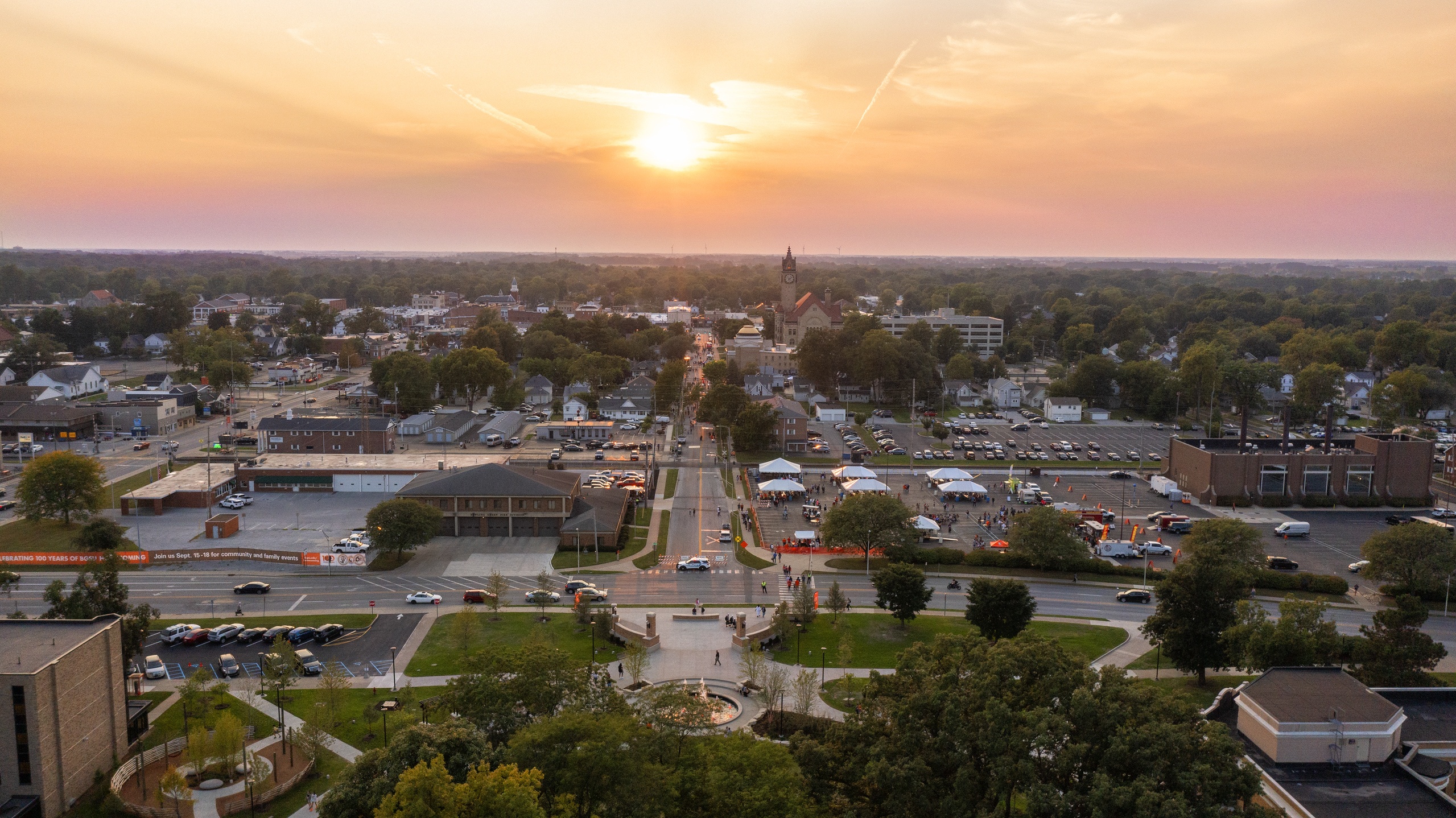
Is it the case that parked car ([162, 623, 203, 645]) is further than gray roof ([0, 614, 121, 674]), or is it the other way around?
parked car ([162, 623, 203, 645])

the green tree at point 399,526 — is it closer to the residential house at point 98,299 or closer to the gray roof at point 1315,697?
the gray roof at point 1315,697

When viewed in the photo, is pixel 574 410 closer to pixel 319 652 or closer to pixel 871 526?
pixel 871 526

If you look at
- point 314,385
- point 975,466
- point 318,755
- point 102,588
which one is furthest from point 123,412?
point 975,466

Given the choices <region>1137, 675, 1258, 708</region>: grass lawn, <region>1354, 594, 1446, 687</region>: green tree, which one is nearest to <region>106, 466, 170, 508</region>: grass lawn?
<region>1137, 675, 1258, 708</region>: grass lawn

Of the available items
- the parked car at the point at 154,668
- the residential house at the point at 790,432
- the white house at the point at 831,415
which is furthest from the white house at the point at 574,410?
the parked car at the point at 154,668

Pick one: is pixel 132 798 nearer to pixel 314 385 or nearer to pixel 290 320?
pixel 314 385

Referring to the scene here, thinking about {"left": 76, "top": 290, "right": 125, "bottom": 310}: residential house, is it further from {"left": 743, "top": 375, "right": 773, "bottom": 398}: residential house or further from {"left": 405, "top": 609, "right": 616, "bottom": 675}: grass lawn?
{"left": 405, "top": 609, "right": 616, "bottom": 675}: grass lawn
